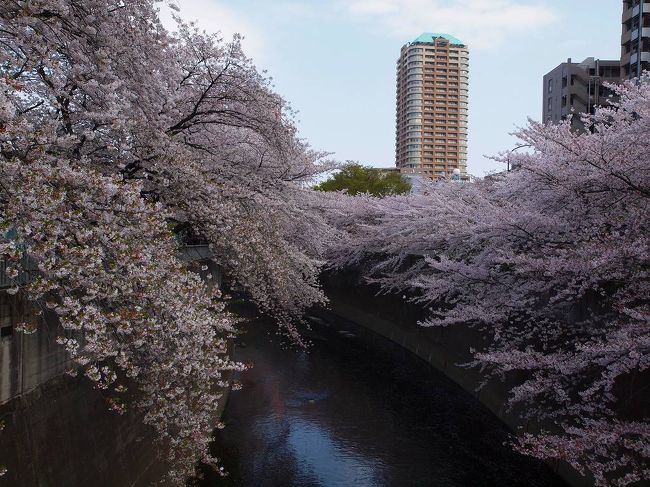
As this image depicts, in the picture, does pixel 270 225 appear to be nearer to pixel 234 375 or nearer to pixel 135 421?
pixel 135 421

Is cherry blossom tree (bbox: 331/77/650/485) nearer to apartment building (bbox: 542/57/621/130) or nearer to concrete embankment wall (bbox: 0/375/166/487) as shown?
concrete embankment wall (bbox: 0/375/166/487)

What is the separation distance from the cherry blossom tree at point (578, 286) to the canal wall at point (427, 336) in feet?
3.11

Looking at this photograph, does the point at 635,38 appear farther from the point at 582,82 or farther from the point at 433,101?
the point at 433,101

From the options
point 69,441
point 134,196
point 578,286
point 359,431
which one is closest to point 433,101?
point 359,431

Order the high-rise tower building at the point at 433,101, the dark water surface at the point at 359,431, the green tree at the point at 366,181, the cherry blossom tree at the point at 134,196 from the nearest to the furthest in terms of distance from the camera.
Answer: the cherry blossom tree at the point at 134,196 < the dark water surface at the point at 359,431 < the green tree at the point at 366,181 < the high-rise tower building at the point at 433,101

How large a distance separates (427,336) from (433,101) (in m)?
130

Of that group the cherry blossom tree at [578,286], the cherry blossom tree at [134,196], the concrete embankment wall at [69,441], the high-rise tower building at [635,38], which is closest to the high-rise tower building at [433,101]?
the high-rise tower building at [635,38]

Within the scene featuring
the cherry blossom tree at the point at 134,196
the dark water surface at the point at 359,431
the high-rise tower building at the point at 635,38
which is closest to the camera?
the cherry blossom tree at the point at 134,196

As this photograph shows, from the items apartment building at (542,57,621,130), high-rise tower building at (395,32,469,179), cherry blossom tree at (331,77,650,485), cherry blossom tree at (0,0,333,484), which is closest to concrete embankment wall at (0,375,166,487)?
cherry blossom tree at (0,0,333,484)

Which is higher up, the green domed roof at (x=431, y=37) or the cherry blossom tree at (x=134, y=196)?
the green domed roof at (x=431, y=37)

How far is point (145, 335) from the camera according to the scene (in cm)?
573

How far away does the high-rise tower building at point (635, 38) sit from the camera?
2014 inches

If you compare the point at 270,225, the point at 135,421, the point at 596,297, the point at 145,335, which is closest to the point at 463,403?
the point at 596,297

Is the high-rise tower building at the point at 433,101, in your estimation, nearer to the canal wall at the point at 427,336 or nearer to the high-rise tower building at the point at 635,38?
the high-rise tower building at the point at 635,38
